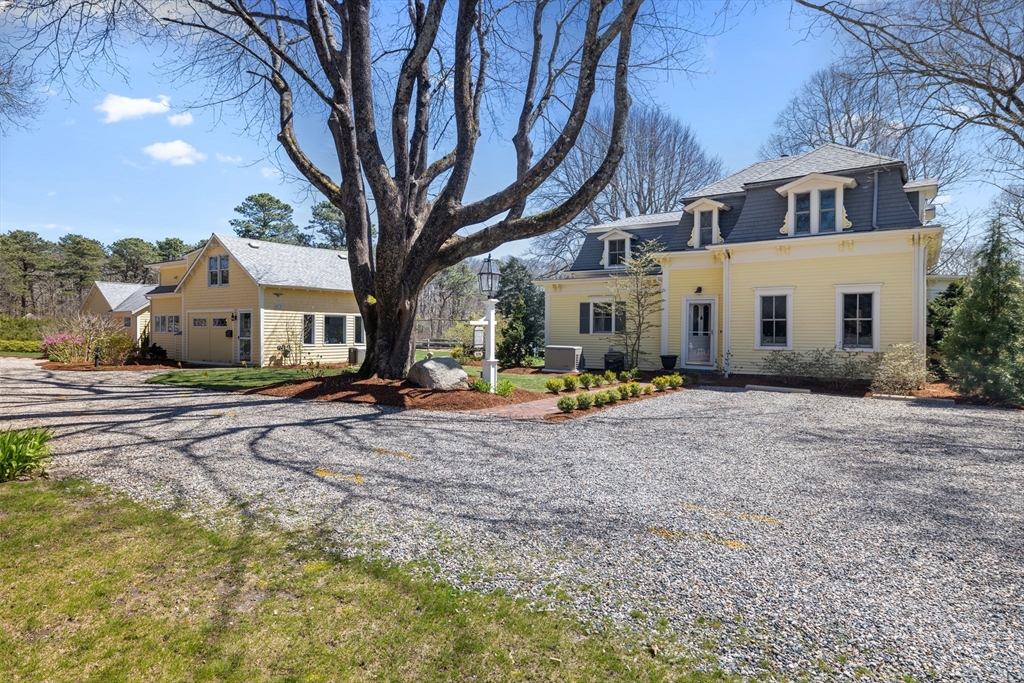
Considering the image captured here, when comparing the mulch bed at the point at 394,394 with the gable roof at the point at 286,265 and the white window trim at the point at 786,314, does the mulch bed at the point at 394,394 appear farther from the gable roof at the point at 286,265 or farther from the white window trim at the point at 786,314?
the gable roof at the point at 286,265

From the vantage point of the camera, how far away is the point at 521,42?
1312cm

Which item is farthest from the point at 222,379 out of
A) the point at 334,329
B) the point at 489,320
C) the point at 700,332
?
the point at 700,332

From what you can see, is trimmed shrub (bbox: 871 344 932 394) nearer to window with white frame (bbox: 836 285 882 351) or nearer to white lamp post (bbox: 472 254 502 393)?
window with white frame (bbox: 836 285 882 351)

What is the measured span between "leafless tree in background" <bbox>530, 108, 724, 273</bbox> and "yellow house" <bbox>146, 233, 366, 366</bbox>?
12460mm

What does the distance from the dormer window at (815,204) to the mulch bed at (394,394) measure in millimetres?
9085

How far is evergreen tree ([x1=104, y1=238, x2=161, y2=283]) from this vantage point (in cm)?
4553

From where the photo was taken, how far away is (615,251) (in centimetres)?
1889

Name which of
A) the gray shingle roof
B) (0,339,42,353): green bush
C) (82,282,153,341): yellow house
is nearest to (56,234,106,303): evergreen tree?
(82,282,153,341): yellow house

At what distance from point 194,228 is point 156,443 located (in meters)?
15.4

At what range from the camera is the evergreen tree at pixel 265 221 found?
4294 cm

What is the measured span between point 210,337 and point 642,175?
23354 mm

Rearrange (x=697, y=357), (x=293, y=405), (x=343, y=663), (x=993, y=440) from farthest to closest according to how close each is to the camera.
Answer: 1. (x=697, y=357)
2. (x=293, y=405)
3. (x=993, y=440)
4. (x=343, y=663)

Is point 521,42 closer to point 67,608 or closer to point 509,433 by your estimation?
point 509,433

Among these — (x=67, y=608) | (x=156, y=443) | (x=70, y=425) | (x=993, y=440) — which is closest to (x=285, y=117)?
(x=70, y=425)
